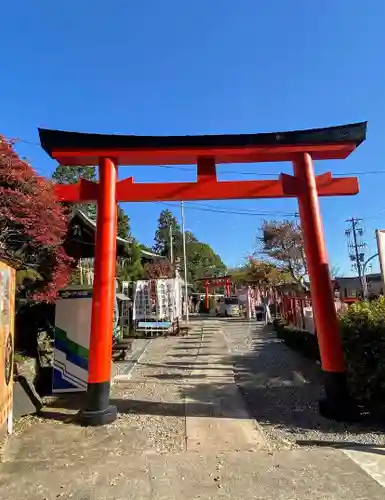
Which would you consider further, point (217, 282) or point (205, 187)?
point (217, 282)

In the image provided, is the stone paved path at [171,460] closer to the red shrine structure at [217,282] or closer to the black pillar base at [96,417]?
the black pillar base at [96,417]

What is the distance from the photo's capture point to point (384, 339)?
18.0ft

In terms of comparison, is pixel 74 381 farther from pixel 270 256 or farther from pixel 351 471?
pixel 270 256

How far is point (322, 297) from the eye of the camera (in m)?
6.29

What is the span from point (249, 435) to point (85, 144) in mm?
4965

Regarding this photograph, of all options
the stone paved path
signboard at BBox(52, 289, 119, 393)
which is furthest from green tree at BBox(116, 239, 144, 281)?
the stone paved path

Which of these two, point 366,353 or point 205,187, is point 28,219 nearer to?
point 205,187

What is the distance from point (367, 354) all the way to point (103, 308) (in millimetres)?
3876

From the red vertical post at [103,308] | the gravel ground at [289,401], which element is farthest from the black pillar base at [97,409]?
the gravel ground at [289,401]

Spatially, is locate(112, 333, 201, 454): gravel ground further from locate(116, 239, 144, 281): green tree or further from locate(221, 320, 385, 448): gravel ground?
locate(116, 239, 144, 281): green tree

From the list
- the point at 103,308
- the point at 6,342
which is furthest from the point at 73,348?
the point at 6,342

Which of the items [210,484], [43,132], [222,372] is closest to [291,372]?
[222,372]

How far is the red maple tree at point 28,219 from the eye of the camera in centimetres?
559

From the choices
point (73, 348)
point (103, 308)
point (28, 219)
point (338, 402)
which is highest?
point (28, 219)
